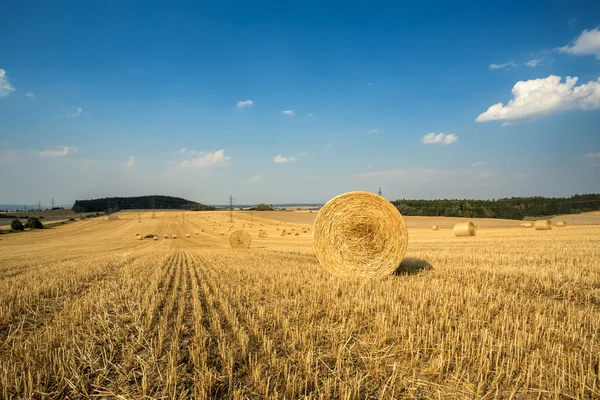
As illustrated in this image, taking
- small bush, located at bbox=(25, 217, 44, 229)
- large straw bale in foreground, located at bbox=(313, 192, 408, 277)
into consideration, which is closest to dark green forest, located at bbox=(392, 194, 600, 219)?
large straw bale in foreground, located at bbox=(313, 192, 408, 277)

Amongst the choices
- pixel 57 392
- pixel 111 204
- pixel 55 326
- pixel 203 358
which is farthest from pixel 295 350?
pixel 111 204

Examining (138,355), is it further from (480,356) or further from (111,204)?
(111,204)

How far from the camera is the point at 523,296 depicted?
5.69m

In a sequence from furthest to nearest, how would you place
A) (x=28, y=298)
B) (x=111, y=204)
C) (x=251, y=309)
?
(x=111, y=204)
(x=28, y=298)
(x=251, y=309)

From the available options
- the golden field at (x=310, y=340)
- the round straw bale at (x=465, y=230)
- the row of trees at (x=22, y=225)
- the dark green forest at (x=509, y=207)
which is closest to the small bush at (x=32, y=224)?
the row of trees at (x=22, y=225)

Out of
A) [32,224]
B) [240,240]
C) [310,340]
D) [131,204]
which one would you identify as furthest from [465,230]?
[131,204]

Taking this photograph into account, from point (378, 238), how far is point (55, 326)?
6445 millimetres

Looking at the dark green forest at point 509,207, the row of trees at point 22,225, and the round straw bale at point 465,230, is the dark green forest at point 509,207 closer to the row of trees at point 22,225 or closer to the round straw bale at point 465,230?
the round straw bale at point 465,230

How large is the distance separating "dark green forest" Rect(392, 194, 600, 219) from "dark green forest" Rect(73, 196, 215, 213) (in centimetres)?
5820

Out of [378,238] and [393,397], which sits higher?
[378,238]

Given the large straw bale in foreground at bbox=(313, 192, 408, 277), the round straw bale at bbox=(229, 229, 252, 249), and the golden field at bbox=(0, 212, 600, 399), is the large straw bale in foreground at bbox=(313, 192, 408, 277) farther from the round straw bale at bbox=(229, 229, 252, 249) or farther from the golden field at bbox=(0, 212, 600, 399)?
the round straw bale at bbox=(229, 229, 252, 249)

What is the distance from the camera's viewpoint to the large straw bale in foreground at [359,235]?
7965mm

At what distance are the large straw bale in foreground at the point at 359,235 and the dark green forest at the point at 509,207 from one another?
54904 mm

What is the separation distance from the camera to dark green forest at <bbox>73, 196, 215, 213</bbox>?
284ft
